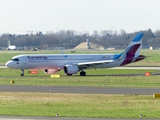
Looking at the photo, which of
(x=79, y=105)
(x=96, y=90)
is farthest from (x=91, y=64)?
(x=79, y=105)

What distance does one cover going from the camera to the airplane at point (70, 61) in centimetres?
6538

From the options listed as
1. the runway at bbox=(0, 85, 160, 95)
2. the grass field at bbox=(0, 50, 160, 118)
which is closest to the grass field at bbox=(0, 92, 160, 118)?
the grass field at bbox=(0, 50, 160, 118)

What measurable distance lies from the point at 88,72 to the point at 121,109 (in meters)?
41.5

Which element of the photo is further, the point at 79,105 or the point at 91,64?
the point at 91,64

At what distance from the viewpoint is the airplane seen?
6538cm

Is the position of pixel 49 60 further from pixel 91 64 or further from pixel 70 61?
pixel 91 64

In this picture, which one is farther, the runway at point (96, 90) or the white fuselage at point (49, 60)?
the white fuselage at point (49, 60)

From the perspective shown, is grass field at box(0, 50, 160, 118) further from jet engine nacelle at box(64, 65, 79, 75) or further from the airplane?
the airplane

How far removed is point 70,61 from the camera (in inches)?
2621

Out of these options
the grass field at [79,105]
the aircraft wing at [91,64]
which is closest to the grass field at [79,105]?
the grass field at [79,105]

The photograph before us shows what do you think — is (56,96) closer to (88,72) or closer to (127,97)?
(127,97)

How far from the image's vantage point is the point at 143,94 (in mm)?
39906

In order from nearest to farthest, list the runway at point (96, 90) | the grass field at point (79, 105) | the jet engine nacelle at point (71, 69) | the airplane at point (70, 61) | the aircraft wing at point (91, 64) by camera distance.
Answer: the grass field at point (79, 105) → the runway at point (96, 90) → the jet engine nacelle at point (71, 69) → the airplane at point (70, 61) → the aircraft wing at point (91, 64)

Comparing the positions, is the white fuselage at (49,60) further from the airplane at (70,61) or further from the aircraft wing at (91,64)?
the aircraft wing at (91,64)
